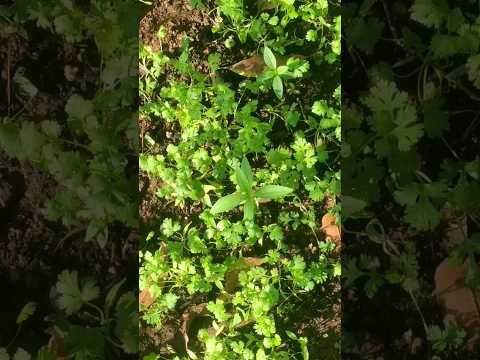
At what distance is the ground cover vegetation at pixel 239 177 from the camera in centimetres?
146

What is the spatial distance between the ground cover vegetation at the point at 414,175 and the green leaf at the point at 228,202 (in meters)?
0.27

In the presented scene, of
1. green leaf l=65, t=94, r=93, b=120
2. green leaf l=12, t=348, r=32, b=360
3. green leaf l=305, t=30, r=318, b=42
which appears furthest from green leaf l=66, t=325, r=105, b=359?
green leaf l=305, t=30, r=318, b=42

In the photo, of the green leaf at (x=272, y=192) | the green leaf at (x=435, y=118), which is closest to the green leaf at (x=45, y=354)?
the green leaf at (x=272, y=192)

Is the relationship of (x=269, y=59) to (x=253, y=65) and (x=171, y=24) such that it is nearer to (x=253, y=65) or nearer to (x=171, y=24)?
(x=253, y=65)

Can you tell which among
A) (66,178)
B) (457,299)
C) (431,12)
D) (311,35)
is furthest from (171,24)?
(457,299)

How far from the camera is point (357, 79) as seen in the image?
142 cm

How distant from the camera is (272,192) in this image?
1.43 m

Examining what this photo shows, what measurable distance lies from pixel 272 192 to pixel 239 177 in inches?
3.7

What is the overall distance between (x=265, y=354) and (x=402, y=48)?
867 mm

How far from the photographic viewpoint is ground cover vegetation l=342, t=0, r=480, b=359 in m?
1.38

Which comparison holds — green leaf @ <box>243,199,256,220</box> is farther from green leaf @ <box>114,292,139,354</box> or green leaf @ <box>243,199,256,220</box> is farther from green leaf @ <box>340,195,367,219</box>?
green leaf @ <box>114,292,139,354</box>

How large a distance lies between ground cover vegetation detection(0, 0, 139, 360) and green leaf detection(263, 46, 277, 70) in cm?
34

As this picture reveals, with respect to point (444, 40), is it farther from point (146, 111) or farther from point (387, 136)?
point (146, 111)

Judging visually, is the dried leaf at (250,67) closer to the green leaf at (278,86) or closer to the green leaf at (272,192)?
the green leaf at (278,86)
